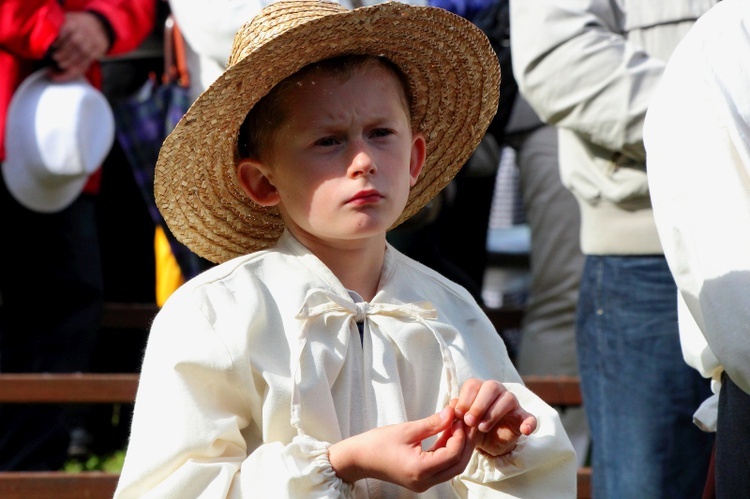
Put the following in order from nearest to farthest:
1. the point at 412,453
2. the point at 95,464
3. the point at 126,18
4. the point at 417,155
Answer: the point at 412,453 → the point at 417,155 → the point at 126,18 → the point at 95,464

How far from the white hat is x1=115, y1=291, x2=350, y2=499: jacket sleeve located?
207 centimetres

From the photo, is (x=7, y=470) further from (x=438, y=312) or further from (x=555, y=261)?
(x=438, y=312)

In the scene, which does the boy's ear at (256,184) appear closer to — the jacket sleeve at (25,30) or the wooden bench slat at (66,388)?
the jacket sleeve at (25,30)

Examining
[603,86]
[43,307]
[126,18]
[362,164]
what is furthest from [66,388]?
[362,164]

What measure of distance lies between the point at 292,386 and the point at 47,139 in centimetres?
223

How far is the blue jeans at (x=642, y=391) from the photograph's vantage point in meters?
3.47

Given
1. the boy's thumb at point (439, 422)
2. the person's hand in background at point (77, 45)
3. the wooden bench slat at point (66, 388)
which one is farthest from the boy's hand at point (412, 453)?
the person's hand in background at point (77, 45)

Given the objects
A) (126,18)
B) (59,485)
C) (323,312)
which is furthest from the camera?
(126,18)

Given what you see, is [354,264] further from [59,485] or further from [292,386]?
[59,485]

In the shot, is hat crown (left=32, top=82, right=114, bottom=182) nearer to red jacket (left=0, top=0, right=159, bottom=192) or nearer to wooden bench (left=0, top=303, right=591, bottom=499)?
red jacket (left=0, top=0, right=159, bottom=192)

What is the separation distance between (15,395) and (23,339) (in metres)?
0.31

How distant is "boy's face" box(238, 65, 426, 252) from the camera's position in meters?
2.29

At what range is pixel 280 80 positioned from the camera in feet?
7.80

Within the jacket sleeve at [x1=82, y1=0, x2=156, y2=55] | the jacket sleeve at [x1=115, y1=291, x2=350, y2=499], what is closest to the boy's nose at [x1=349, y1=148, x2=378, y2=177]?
Result: the jacket sleeve at [x1=115, y1=291, x2=350, y2=499]
